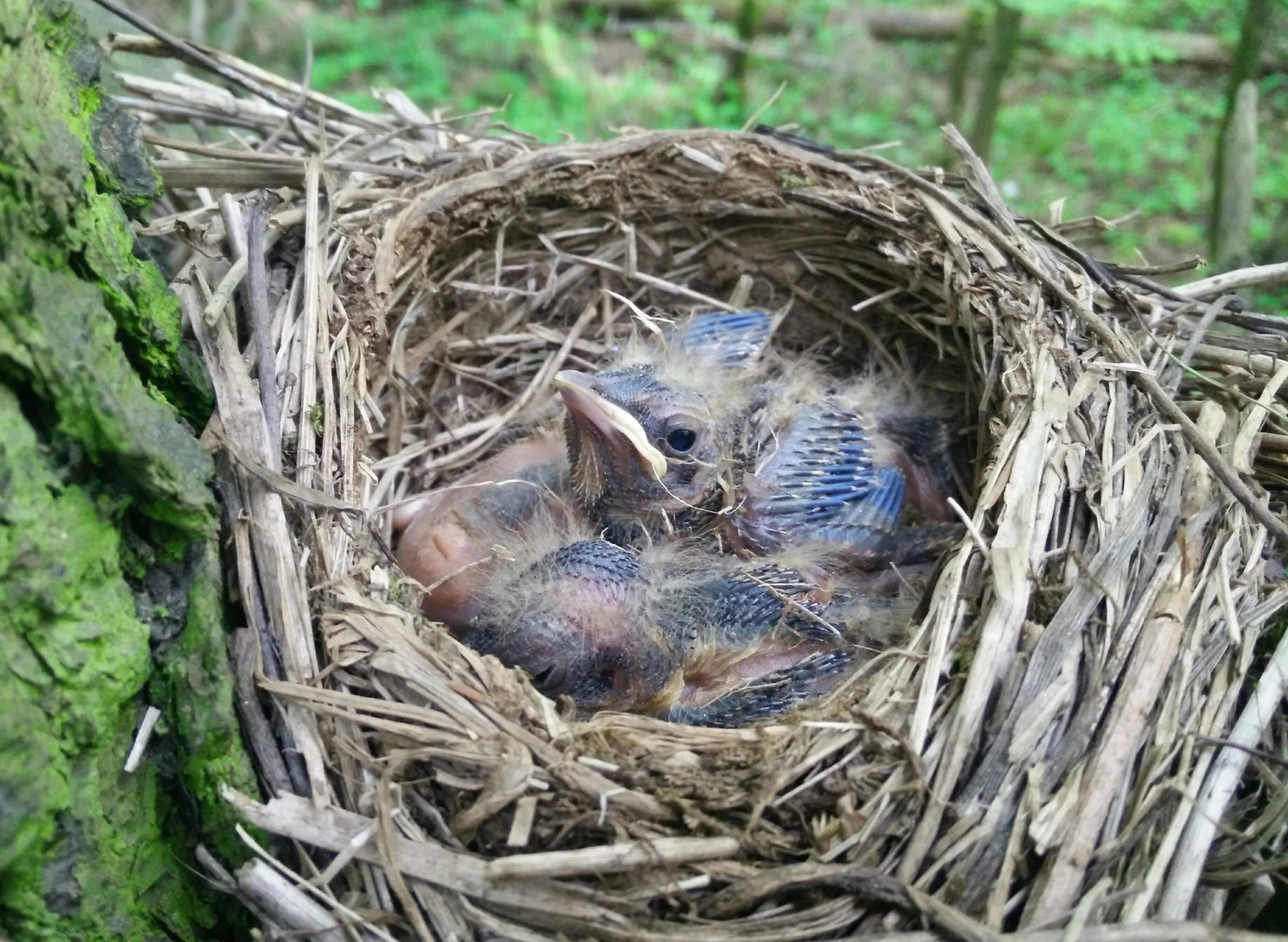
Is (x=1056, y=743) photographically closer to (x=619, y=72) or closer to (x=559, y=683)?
(x=559, y=683)

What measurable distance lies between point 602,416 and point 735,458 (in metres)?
0.32

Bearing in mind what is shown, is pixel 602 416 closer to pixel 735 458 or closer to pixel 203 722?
pixel 735 458

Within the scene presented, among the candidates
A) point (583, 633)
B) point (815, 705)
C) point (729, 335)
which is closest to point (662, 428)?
point (729, 335)

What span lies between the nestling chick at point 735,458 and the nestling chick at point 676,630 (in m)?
0.10

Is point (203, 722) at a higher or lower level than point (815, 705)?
higher

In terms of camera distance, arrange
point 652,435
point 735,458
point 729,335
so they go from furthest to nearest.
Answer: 1. point 729,335
2. point 735,458
3. point 652,435

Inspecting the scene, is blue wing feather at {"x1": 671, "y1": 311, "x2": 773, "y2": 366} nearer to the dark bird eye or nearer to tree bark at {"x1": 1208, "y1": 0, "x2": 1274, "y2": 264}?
the dark bird eye

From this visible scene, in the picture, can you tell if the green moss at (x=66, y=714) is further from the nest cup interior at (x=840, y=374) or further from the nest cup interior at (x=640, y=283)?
the nest cup interior at (x=640, y=283)

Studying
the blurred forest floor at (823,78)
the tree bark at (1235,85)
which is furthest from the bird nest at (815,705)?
the blurred forest floor at (823,78)

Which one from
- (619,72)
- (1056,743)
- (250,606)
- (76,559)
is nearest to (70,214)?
(76,559)

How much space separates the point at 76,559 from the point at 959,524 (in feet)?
4.88

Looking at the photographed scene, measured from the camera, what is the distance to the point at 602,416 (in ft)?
5.86

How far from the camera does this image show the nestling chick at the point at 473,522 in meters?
1.81

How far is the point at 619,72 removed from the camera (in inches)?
180
